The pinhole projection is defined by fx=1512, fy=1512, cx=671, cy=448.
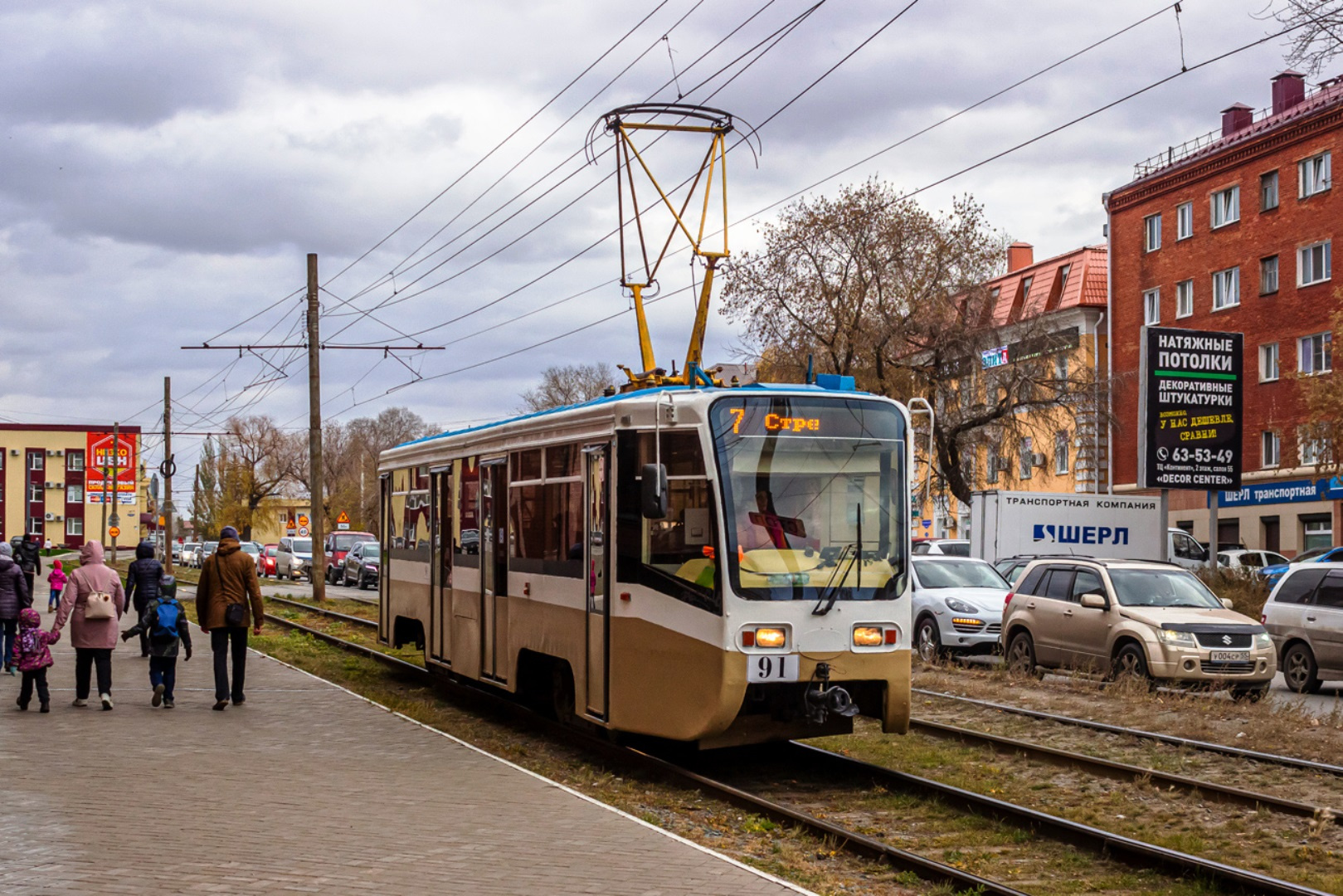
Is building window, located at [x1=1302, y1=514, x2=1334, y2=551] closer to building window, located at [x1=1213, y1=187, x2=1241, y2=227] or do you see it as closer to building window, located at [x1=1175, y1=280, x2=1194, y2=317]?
building window, located at [x1=1175, y1=280, x2=1194, y2=317]

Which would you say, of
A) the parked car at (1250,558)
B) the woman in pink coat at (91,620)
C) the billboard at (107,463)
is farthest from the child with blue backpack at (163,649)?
the parked car at (1250,558)

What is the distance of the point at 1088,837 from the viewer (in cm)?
881

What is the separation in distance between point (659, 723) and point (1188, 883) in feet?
13.3

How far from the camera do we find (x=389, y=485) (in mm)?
18156

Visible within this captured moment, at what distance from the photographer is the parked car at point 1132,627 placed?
16.9 m

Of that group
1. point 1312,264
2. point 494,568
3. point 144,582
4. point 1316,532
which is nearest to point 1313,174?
point 1312,264

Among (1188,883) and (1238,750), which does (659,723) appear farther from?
(1238,750)

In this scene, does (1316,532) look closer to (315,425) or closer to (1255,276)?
(1255,276)

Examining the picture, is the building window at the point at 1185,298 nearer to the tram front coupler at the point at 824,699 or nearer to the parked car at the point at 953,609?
the parked car at the point at 953,609

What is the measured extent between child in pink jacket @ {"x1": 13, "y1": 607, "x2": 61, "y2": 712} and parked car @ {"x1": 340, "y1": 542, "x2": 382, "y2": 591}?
29893 millimetres

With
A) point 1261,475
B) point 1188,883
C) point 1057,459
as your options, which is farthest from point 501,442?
point 1057,459

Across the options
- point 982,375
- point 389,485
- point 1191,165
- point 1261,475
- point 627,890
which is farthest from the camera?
point 1191,165

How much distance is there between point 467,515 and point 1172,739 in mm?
6850

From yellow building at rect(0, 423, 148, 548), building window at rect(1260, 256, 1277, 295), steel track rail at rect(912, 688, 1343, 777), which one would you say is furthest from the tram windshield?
yellow building at rect(0, 423, 148, 548)
